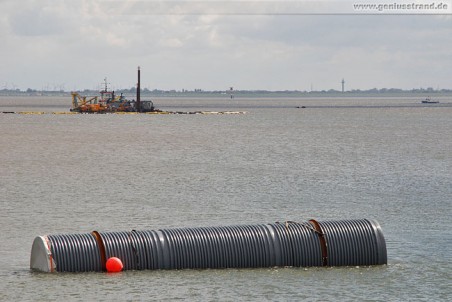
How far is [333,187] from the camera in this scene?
56.6 m

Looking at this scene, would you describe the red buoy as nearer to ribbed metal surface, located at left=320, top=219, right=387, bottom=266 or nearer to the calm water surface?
the calm water surface

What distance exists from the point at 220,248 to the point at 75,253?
3894mm

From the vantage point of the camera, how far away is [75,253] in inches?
1108

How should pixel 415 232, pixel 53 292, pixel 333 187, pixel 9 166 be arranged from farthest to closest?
pixel 9 166, pixel 333 187, pixel 415 232, pixel 53 292

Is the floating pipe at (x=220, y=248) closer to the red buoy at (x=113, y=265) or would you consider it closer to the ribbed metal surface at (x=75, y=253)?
the ribbed metal surface at (x=75, y=253)

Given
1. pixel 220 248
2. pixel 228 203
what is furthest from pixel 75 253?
pixel 228 203

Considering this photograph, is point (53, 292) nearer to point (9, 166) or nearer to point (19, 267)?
point (19, 267)

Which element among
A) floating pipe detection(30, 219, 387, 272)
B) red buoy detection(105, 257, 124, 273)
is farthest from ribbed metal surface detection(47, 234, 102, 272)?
red buoy detection(105, 257, 124, 273)

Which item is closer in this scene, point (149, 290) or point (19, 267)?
point (149, 290)

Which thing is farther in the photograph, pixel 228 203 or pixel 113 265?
pixel 228 203

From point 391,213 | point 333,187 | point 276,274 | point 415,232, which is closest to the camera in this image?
point 276,274

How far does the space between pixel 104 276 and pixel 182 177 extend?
36.4 metres

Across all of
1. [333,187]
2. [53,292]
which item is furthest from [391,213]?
[53,292]

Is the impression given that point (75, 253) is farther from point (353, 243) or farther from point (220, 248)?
point (353, 243)
